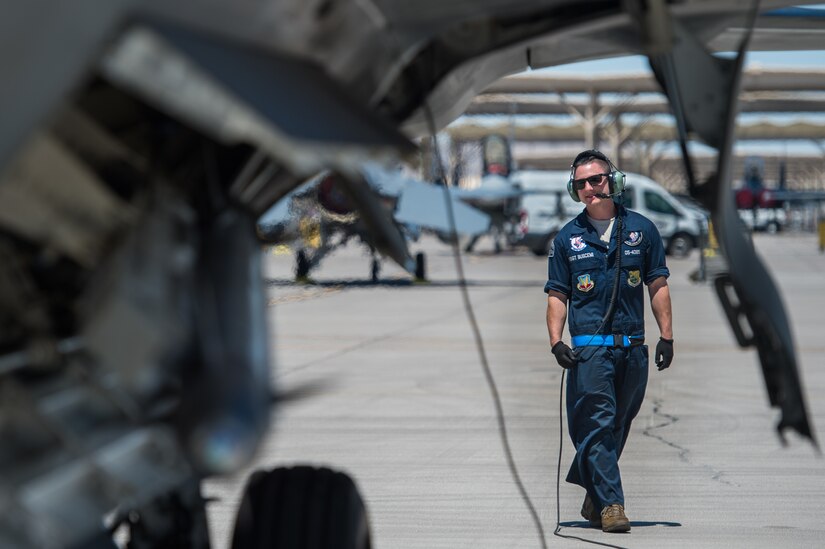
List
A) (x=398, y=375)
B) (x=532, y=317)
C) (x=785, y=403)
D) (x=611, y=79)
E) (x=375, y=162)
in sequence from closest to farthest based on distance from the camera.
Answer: (x=375, y=162) → (x=785, y=403) → (x=398, y=375) → (x=532, y=317) → (x=611, y=79)

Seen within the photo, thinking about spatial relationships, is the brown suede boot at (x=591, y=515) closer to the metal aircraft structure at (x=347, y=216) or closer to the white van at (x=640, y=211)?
the metal aircraft structure at (x=347, y=216)

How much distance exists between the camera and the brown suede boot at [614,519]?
6.08 metres

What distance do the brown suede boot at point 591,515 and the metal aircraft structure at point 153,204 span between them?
319 centimetres

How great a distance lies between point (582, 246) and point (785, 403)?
2812 millimetres

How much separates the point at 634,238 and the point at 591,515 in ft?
4.27

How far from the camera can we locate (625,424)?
6246 mm

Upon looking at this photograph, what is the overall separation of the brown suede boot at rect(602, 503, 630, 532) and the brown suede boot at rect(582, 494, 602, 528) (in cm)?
12

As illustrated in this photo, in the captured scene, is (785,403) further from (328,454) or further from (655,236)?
(328,454)

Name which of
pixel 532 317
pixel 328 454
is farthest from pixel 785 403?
pixel 532 317

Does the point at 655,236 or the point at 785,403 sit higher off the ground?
the point at 655,236

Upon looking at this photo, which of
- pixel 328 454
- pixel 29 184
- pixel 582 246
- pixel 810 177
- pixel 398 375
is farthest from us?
pixel 810 177

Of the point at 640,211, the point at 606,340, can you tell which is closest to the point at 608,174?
the point at 606,340

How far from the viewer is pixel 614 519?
19.9 feet

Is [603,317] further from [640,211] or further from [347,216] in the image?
[640,211]
